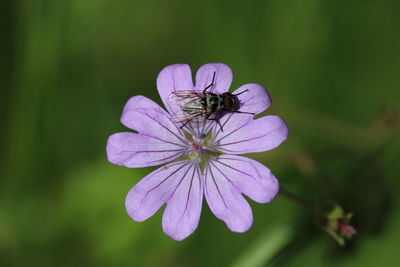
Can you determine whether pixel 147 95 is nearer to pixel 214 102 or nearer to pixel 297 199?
pixel 214 102

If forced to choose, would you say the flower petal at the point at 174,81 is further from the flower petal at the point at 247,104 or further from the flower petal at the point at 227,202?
the flower petal at the point at 227,202

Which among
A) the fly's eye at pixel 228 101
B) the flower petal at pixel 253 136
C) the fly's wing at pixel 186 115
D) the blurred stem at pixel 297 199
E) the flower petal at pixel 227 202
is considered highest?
the fly's eye at pixel 228 101

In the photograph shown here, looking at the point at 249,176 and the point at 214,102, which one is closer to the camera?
the point at 249,176

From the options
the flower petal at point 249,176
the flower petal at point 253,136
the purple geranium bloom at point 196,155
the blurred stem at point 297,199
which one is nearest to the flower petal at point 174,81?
the purple geranium bloom at point 196,155

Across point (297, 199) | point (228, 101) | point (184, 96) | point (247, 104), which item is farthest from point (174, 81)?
point (297, 199)

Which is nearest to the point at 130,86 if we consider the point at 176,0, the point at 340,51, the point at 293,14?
the point at 176,0

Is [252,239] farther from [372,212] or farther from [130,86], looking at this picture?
[130,86]

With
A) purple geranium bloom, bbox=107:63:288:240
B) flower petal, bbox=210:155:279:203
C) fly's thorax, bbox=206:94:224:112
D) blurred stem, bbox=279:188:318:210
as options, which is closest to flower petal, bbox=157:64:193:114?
purple geranium bloom, bbox=107:63:288:240

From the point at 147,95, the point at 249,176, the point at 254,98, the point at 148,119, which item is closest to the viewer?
the point at 249,176
